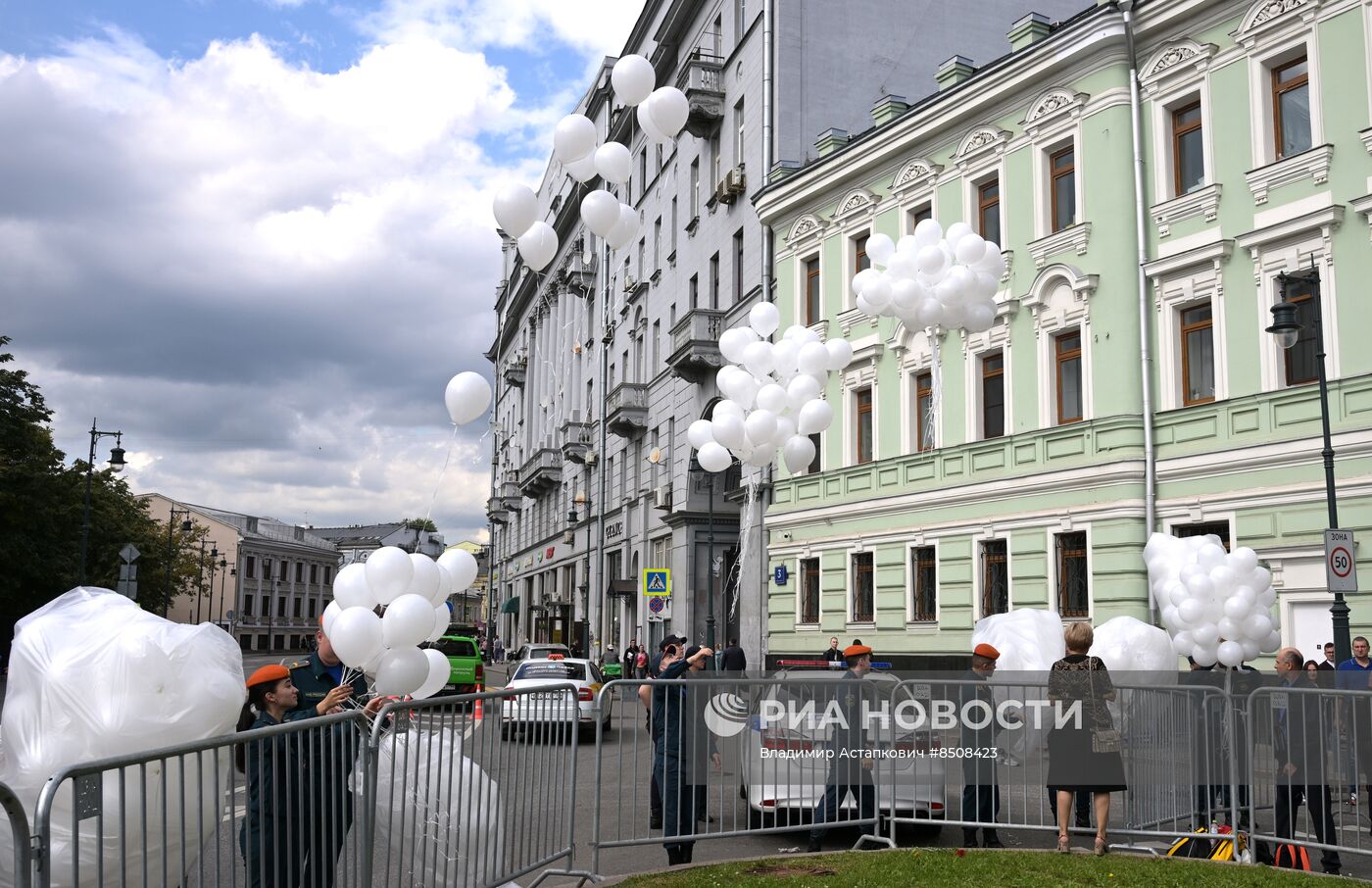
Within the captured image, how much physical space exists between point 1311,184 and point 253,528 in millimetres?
122099

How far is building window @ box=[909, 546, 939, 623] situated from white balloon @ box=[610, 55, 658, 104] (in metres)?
15.9

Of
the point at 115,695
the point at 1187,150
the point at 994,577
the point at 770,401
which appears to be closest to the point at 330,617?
the point at 115,695

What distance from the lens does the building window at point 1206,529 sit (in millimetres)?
20047

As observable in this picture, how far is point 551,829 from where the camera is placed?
851 centimetres

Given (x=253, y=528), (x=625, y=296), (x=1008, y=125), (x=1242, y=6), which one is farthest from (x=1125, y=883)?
(x=253, y=528)

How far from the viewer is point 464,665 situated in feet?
95.1

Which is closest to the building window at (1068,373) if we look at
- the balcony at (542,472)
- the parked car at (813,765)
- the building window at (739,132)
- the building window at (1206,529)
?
the building window at (1206,529)

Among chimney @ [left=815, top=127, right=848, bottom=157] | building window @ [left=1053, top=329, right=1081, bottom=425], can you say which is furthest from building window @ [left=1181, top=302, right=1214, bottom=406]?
chimney @ [left=815, top=127, right=848, bottom=157]

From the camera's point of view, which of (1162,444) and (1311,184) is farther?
(1162,444)

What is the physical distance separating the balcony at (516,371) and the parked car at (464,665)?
1818 inches

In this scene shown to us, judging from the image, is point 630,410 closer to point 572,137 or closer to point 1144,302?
point 1144,302

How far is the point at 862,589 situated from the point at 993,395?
5658 mm

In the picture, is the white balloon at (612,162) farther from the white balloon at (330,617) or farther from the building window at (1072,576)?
the building window at (1072,576)

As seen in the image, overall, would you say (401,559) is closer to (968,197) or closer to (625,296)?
(968,197)
